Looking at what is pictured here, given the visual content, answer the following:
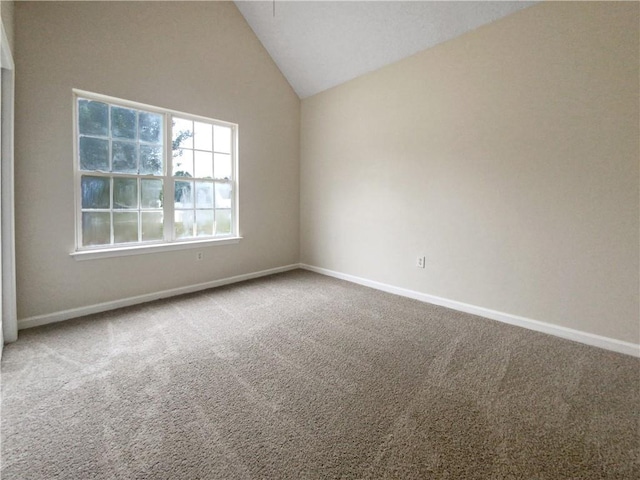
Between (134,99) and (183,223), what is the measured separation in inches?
55.7

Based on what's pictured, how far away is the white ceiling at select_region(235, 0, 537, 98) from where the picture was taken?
114 inches

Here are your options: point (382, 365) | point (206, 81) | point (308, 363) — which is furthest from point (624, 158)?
point (206, 81)

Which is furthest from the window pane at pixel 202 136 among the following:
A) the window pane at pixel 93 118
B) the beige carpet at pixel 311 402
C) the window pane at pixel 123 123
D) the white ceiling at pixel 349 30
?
the beige carpet at pixel 311 402

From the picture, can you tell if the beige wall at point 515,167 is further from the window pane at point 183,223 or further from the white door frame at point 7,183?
the white door frame at point 7,183

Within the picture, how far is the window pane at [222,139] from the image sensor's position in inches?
154

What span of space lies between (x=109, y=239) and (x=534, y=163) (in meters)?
4.20

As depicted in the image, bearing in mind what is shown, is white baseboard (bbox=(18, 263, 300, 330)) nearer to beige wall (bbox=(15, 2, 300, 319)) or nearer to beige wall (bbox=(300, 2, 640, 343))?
beige wall (bbox=(15, 2, 300, 319))

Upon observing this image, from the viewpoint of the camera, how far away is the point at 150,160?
3.34 m

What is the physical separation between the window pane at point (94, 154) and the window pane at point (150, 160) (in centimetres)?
33

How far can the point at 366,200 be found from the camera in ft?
13.2

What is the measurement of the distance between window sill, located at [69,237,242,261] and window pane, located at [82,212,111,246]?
116mm

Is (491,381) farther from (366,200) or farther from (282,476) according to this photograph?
(366,200)

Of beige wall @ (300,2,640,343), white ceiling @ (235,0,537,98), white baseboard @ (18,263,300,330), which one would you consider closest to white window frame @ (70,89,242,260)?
white baseboard @ (18,263,300,330)

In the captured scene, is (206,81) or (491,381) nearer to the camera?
(491,381)
